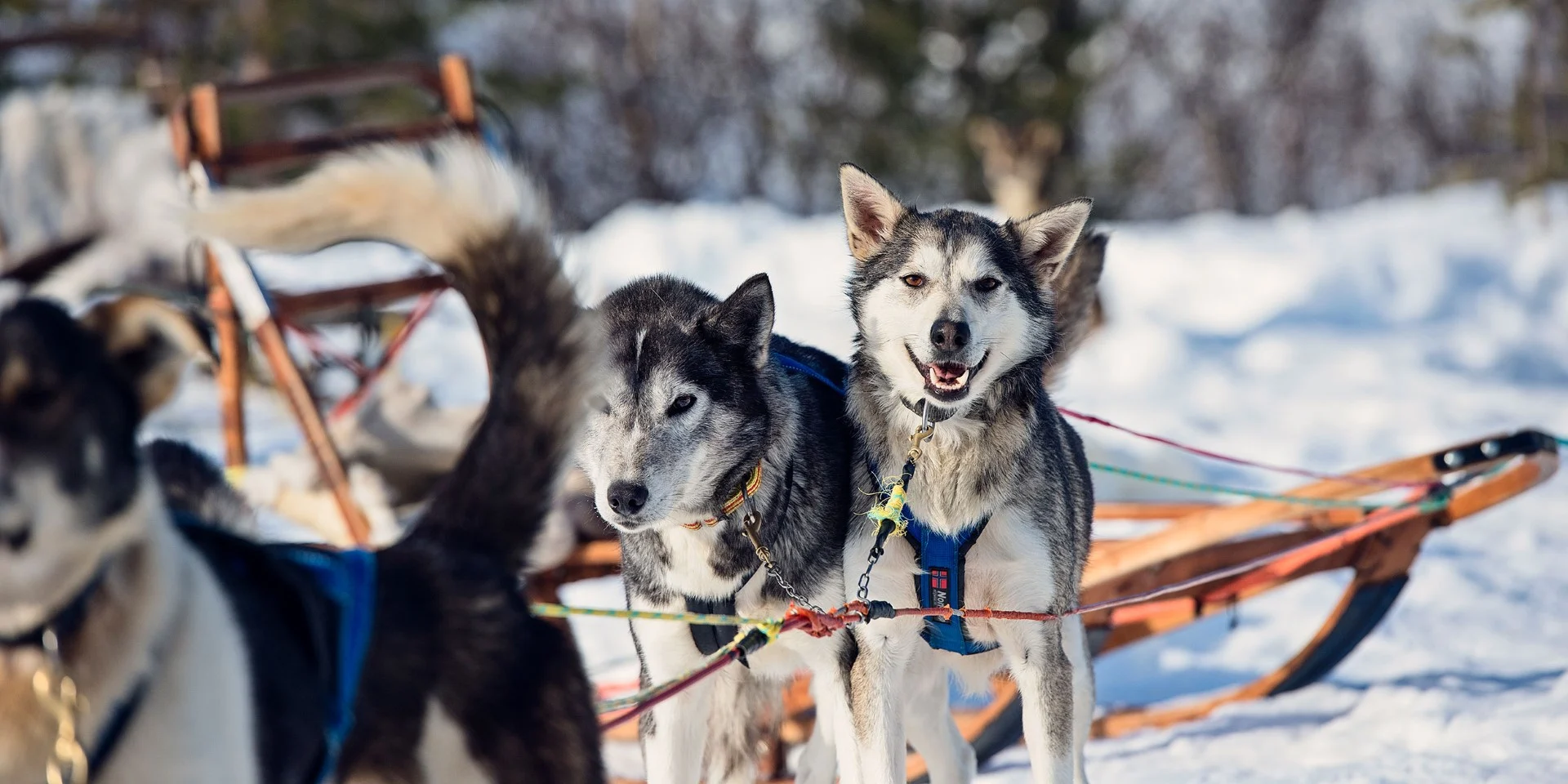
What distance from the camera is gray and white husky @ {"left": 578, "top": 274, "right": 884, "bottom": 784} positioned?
266 centimetres

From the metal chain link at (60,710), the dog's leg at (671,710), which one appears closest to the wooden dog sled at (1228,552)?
the dog's leg at (671,710)

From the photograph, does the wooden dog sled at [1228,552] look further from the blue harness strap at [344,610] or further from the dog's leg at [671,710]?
the blue harness strap at [344,610]

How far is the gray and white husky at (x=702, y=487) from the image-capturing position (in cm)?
266

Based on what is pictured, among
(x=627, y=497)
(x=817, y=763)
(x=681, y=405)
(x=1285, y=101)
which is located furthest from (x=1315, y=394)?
(x=1285, y=101)

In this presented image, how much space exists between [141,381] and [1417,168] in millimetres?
30392

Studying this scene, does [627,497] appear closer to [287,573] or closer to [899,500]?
[899,500]

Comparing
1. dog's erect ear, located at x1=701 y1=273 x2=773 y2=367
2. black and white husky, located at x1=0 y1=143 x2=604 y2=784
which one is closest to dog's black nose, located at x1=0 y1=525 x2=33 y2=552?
black and white husky, located at x1=0 y1=143 x2=604 y2=784

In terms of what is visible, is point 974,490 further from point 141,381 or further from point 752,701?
point 141,381

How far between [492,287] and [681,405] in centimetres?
83

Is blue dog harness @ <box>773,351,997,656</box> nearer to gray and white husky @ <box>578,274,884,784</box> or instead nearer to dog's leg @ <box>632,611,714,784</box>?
gray and white husky @ <box>578,274,884,784</box>

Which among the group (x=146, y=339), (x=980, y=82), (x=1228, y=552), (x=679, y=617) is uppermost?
(x=980, y=82)

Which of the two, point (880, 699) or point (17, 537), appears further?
point (880, 699)

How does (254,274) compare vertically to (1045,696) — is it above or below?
above

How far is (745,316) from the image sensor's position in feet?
9.00
